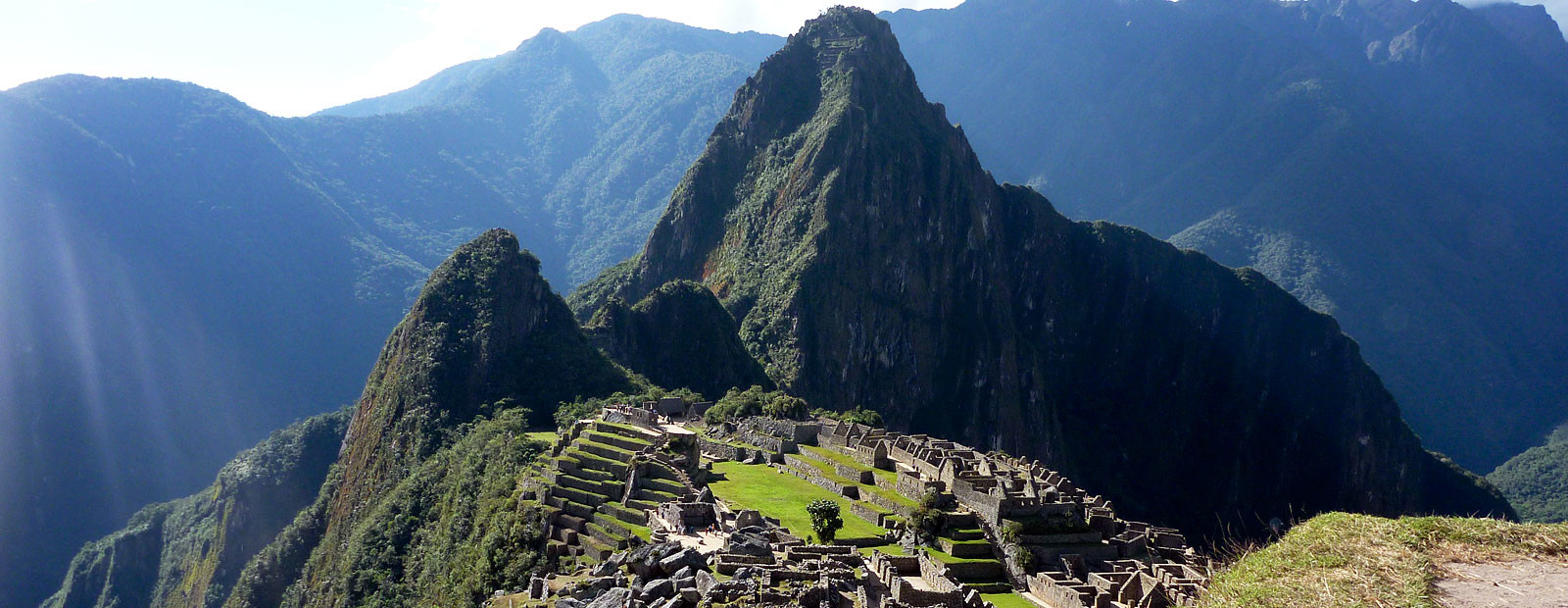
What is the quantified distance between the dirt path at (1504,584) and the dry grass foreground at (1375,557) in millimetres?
158

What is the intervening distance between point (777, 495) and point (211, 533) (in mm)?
81257

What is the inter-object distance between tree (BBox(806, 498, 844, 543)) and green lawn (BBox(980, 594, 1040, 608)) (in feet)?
18.8

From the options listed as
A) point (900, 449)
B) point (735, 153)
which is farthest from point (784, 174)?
point (900, 449)

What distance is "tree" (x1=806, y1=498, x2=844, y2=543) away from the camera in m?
41.8

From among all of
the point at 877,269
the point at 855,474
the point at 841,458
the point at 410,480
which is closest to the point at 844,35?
the point at 877,269

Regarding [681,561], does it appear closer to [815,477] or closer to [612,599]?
[612,599]

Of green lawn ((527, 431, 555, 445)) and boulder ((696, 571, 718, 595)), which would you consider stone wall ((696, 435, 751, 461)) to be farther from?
boulder ((696, 571, 718, 595))

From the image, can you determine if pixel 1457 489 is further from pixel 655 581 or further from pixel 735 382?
pixel 655 581

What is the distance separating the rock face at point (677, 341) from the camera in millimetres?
120812

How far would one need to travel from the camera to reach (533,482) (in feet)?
178

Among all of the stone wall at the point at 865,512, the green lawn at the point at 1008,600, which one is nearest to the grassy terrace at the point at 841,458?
the stone wall at the point at 865,512

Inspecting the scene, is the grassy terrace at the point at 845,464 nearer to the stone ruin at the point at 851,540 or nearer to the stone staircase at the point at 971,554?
the stone ruin at the point at 851,540

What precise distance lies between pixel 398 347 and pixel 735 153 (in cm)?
8180

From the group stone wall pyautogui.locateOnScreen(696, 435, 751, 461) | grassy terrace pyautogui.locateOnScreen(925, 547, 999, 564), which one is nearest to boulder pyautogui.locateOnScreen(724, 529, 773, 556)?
grassy terrace pyautogui.locateOnScreen(925, 547, 999, 564)
